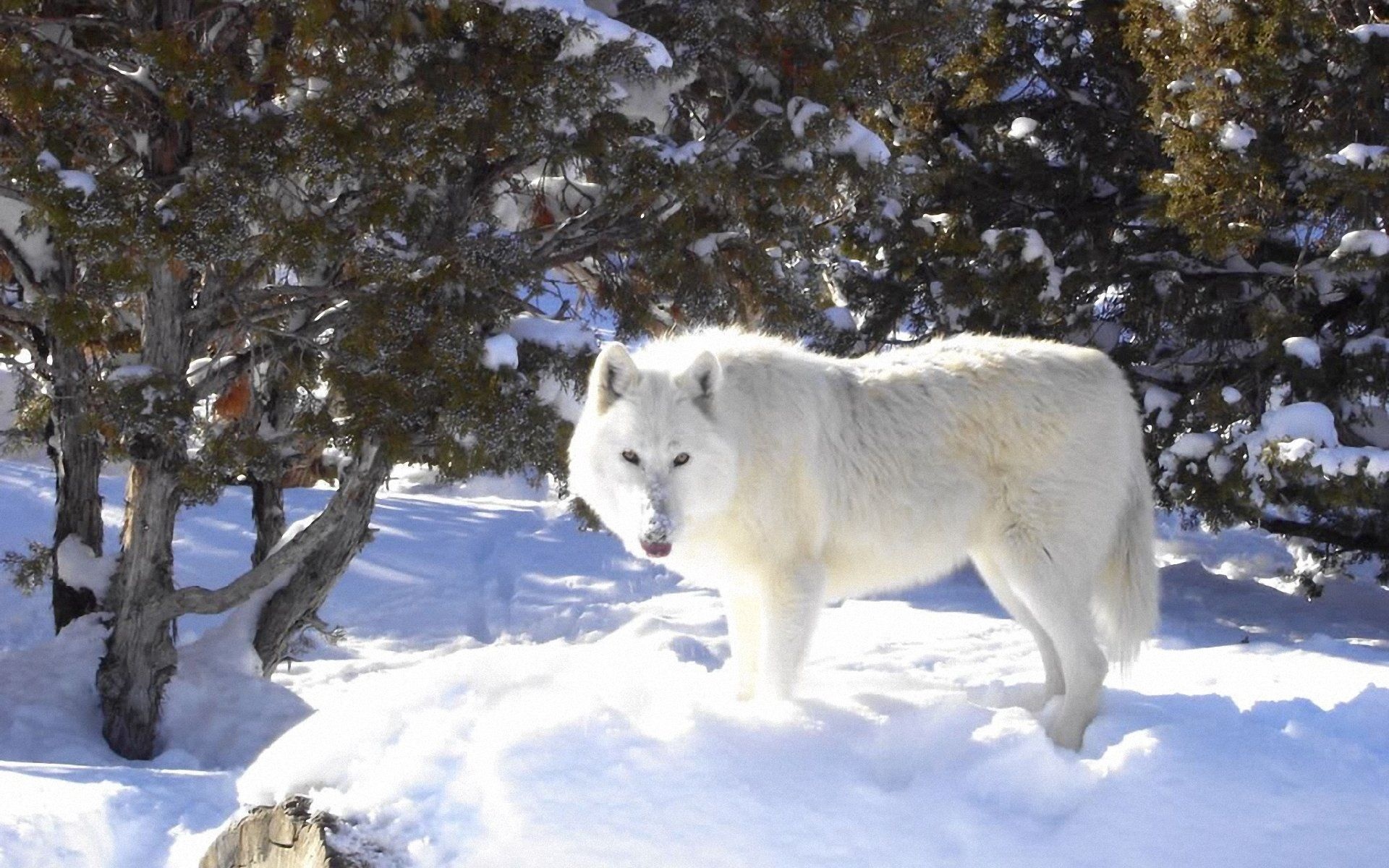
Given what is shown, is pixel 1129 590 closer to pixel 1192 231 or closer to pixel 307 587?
pixel 1192 231

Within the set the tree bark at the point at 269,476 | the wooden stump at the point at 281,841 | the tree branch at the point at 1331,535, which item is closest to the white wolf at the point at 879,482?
the wooden stump at the point at 281,841

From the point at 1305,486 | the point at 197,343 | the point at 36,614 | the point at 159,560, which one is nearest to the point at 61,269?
the point at 197,343

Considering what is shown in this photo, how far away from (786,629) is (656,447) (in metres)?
0.83

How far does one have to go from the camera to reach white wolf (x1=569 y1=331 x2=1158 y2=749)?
465 cm

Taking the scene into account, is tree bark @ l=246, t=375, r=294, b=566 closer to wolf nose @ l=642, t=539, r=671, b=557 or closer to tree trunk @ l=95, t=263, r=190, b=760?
tree trunk @ l=95, t=263, r=190, b=760

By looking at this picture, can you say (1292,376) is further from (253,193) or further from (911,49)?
(253,193)

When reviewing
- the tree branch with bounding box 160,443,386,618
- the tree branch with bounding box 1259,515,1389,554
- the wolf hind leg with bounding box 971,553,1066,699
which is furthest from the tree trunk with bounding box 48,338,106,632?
the tree branch with bounding box 1259,515,1389,554

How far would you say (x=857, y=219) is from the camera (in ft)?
34.7

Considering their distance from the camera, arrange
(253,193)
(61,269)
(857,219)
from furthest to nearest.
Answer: (857,219), (61,269), (253,193)

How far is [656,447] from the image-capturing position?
4.55 metres

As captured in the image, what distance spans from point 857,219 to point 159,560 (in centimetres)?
604

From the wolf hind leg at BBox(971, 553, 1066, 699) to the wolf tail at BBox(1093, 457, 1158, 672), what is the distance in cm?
22

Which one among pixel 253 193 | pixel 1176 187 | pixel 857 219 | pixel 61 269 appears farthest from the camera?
pixel 857 219

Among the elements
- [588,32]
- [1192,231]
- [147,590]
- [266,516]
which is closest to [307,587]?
[147,590]
